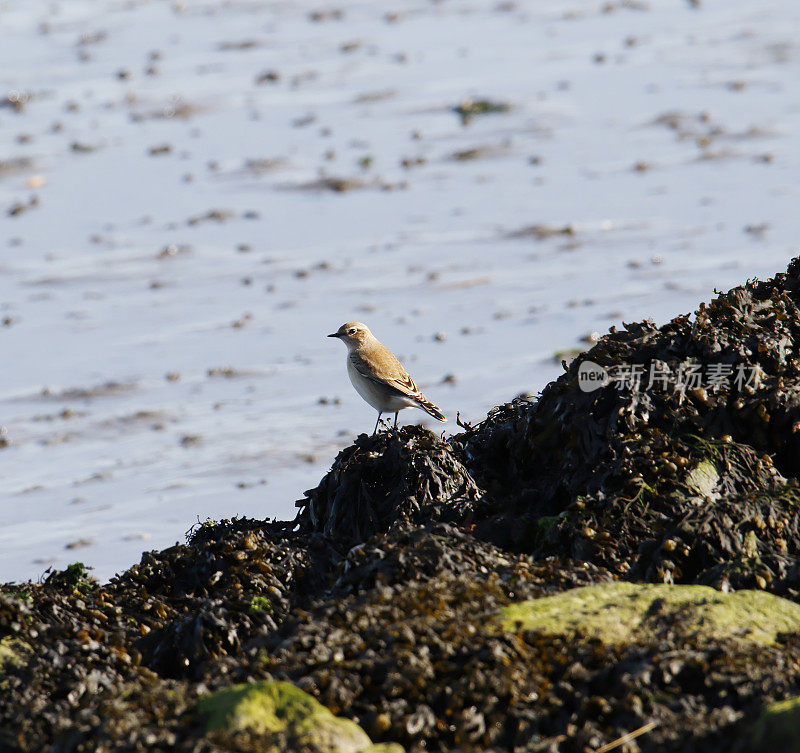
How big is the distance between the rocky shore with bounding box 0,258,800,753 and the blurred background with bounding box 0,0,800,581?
6.18ft

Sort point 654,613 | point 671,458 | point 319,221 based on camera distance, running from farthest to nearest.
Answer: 1. point 319,221
2. point 671,458
3. point 654,613

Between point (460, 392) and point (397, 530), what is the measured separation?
414cm

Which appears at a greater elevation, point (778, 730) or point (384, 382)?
point (384, 382)

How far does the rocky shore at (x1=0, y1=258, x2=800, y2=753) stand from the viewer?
10.2 ft

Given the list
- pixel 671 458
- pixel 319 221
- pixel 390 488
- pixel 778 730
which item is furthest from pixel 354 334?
pixel 319 221

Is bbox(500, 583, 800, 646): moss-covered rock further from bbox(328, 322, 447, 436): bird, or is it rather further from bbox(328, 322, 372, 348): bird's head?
bbox(328, 322, 372, 348): bird's head

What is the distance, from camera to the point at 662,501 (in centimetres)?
465

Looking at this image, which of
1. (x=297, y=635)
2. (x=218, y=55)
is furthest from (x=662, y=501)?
(x=218, y=55)

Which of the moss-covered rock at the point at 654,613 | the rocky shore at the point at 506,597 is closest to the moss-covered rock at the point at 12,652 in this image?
the rocky shore at the point at 506,597

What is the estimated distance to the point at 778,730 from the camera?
9.48 feet

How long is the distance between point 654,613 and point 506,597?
0.48 meters

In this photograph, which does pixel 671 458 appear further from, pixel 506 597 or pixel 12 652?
pixel 12 652

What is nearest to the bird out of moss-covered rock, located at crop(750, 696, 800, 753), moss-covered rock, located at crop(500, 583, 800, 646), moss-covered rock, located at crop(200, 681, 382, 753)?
moss-covered rock, located at crop(500, 583, 800, 646)

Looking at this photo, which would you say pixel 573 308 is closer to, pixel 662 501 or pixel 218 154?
pixel 662 501
